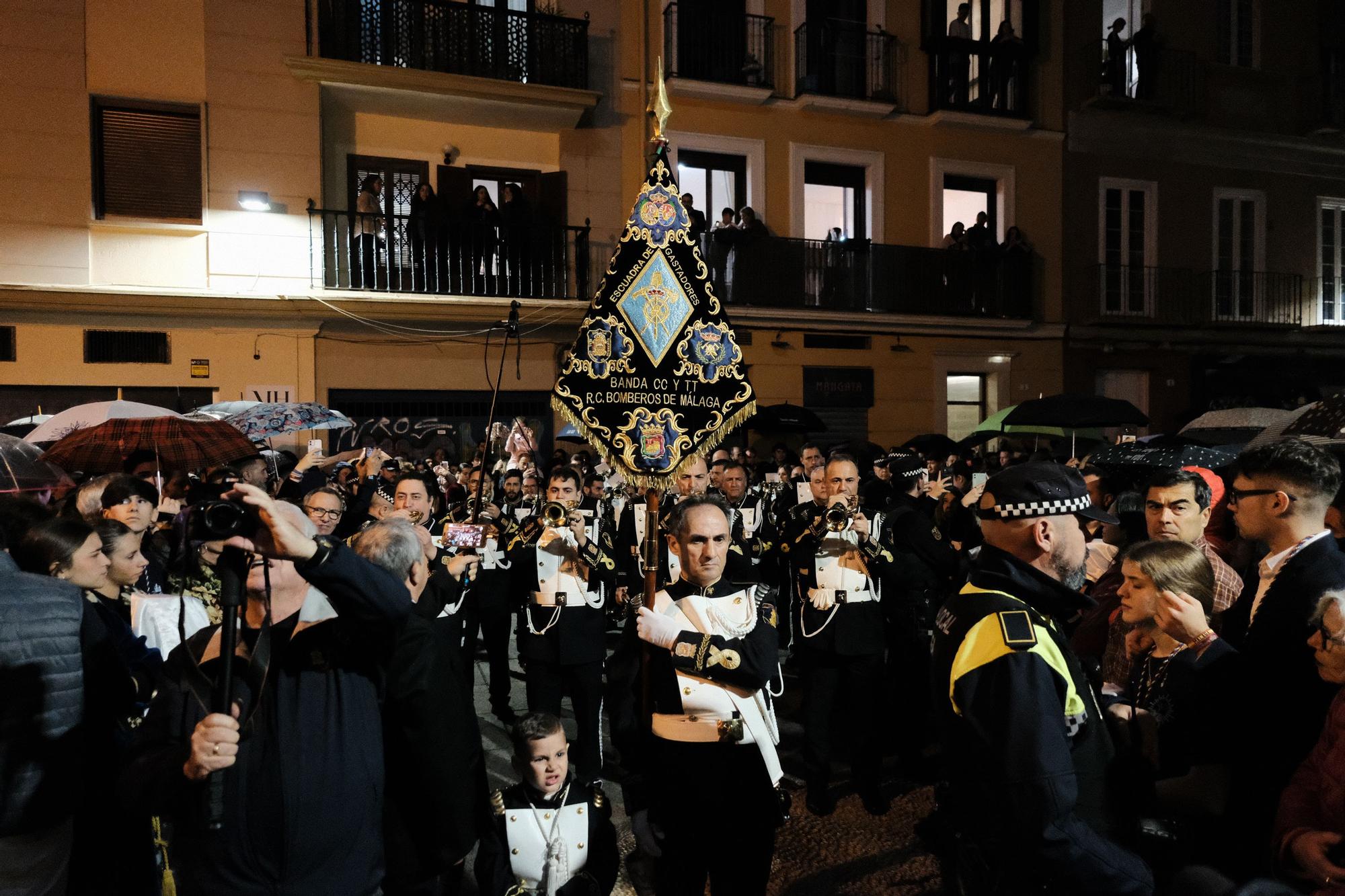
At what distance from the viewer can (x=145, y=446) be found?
756cm

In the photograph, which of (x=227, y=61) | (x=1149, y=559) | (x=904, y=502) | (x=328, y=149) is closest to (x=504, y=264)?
(x=328, y=149)

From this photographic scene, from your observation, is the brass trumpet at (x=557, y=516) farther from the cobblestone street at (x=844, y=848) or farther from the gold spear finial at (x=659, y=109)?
the gold spear finial at (x=659, y=109)

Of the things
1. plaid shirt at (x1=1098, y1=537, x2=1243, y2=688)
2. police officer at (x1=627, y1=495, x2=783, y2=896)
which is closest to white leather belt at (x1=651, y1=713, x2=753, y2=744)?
police officer at (x1=627, y1=495, x2=783, y2=896)

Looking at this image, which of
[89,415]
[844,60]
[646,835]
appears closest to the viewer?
[646,835]

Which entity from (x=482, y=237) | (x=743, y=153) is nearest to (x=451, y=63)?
(x=482, y=237)

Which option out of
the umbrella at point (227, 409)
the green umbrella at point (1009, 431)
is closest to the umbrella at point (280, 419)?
the umbrella at point (227, 409)

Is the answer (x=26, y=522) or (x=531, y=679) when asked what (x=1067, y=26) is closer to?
(x=531, y=679)

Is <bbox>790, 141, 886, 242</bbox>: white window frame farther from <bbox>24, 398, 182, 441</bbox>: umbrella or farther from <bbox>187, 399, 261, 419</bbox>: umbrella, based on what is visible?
<bbox>24, 398, 182, 441</bbox>: umbrella

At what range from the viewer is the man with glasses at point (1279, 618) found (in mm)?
2850

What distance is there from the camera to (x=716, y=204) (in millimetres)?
17344

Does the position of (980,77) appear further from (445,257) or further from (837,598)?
(837,598)

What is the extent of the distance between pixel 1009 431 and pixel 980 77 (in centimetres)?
908

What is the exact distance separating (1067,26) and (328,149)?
599 inches

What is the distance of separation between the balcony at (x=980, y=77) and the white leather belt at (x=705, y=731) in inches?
671
